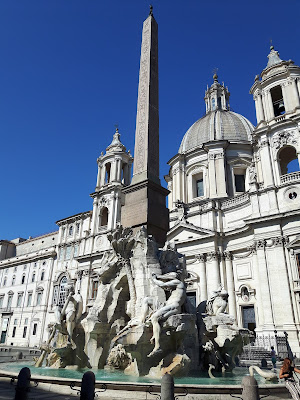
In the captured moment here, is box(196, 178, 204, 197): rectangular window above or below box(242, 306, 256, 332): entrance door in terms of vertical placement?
above

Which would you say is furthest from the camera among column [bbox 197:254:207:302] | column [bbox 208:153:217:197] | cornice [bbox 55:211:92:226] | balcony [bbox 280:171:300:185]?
cornice [bbox 55:211:92:226]

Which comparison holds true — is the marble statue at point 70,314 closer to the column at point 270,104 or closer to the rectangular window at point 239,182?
the column at point 270,104

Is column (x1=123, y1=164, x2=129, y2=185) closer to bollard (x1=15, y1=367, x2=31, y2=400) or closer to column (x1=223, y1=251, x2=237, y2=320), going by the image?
column (x1=223, y1=251, x2=237, y2=320)

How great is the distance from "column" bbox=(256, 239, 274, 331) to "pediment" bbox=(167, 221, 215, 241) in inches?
188

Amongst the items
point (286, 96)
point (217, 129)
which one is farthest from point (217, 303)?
point (217, 129)

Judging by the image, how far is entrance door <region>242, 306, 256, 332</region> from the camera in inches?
939

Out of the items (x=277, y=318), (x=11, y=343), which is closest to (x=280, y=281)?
(x=277, y=318)

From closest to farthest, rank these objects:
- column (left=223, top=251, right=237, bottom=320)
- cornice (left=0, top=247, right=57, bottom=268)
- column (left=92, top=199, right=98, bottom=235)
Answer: column (left=223, top=251, right=237, bottom=320) → column (left=92, top=199, right=98, bottom=235) → cornice (left=0, top=247, right=57, bottom=268)

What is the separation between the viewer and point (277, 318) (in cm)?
2105

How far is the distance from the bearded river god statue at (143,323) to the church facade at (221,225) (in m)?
1.12

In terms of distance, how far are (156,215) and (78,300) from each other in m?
3.69

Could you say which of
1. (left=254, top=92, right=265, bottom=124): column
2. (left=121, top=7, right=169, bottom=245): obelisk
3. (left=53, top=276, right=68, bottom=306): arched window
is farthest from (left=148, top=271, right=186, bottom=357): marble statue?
(left=53, top=276, right=68, bottom=306): arched window

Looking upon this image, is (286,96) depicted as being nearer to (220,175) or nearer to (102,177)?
(220,175)

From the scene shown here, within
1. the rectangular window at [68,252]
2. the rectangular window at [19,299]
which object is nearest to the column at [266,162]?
the rectangular window at [68,252]
